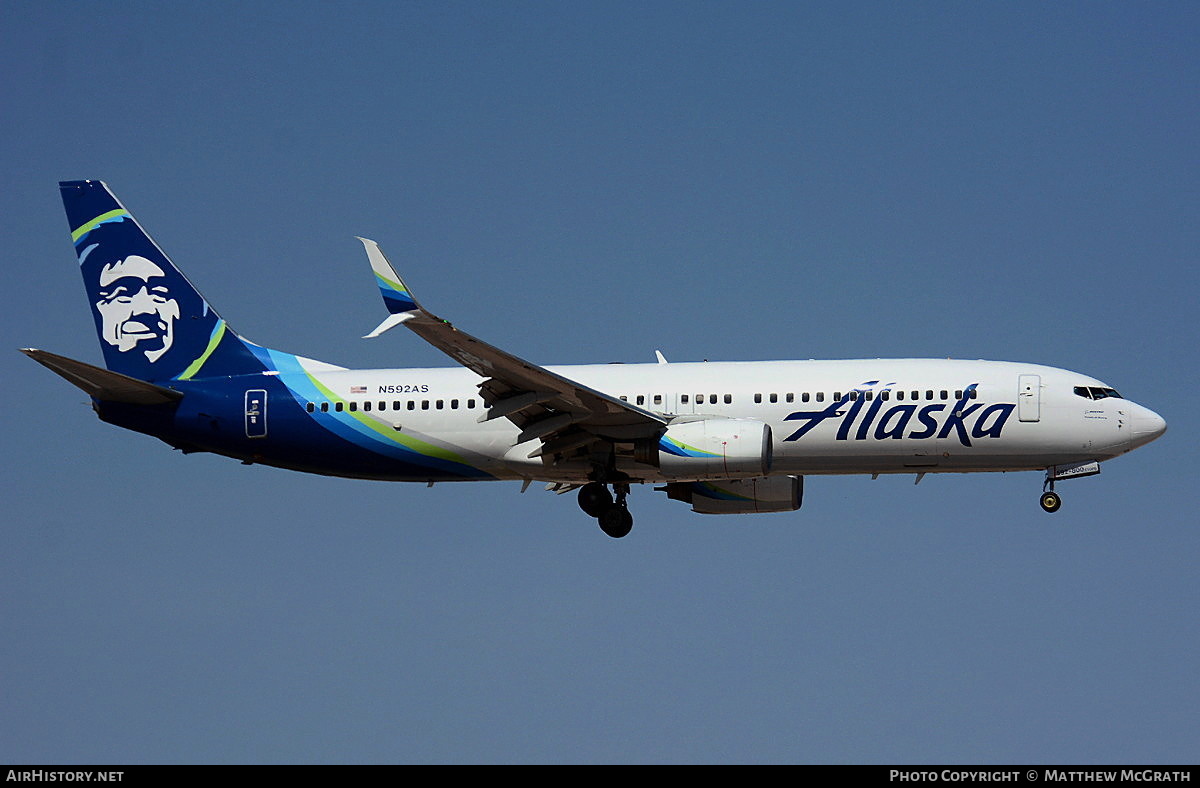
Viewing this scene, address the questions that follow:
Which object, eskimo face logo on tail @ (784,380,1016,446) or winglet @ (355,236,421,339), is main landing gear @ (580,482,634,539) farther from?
winglet @ (355,236,421,339)

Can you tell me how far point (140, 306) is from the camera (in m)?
49.9

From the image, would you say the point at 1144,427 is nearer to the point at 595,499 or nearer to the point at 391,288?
the point at 595,499

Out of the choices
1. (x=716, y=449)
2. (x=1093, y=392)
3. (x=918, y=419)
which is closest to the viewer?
(x=716, y=449)

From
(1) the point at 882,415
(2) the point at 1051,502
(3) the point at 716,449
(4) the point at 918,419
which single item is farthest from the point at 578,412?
(2) the point at 1051,502

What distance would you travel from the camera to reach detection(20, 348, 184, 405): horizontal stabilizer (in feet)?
147

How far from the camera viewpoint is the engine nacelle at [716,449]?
43094 millimetres

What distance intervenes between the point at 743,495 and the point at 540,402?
27.0ft
